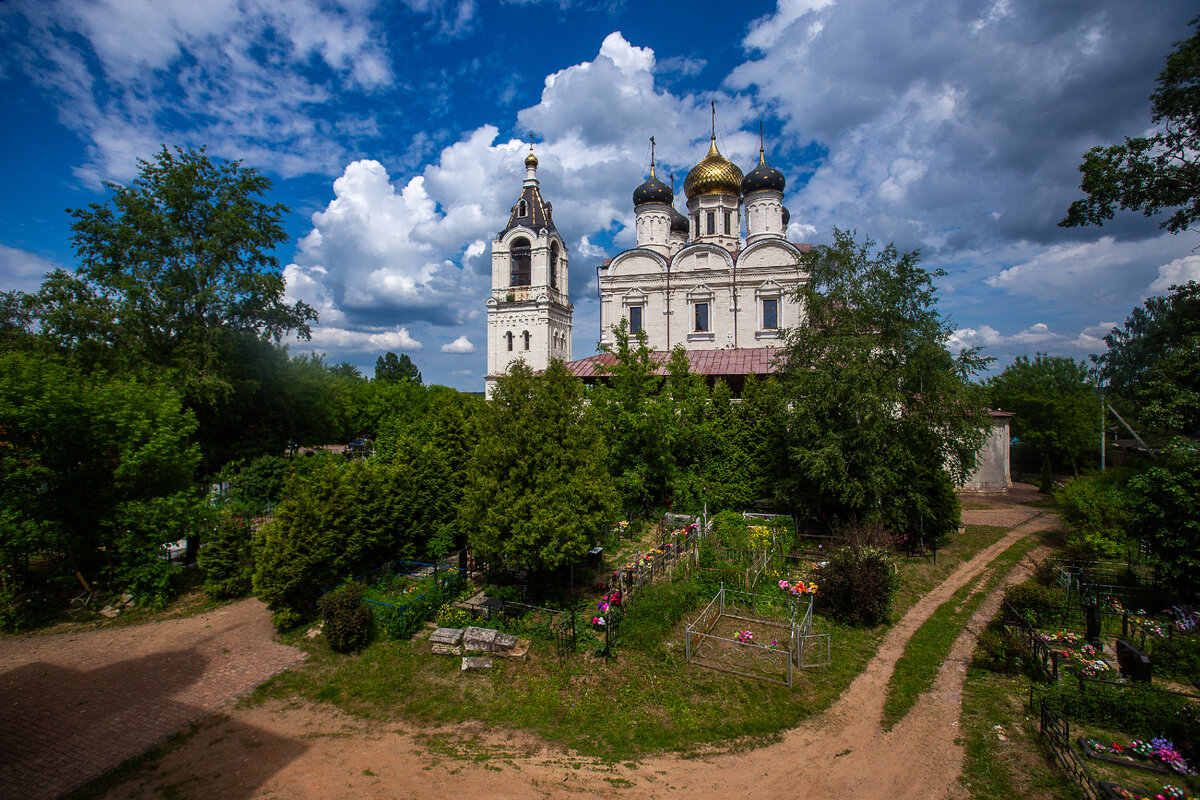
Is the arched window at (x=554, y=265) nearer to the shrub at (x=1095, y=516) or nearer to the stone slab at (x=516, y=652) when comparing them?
the stone slab at (x=516, y=652)


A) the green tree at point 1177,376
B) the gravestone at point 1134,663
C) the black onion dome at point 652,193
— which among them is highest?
the black onion dome at point 652,193

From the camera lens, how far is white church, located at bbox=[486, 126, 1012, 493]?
2855 centimetres

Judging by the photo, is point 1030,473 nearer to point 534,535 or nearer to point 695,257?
point 695,257

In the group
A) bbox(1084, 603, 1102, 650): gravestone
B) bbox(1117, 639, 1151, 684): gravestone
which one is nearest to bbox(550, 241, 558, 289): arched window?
bbox(1084, 603, 1102, 650): gravestone

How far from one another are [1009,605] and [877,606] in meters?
2.84

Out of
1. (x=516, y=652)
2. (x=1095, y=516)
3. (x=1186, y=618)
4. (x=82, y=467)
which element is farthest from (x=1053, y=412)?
(x=82, y=467)

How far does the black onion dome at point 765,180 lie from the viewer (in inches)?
1214

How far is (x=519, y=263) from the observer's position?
3556 centimetres

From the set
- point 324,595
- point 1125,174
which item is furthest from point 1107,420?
point 324,595

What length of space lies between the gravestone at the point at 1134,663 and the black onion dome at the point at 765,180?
27012 millimetres

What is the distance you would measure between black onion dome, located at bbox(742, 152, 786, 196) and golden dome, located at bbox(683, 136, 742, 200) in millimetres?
833

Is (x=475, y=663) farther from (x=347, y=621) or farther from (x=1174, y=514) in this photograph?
(x=1174, y=514)

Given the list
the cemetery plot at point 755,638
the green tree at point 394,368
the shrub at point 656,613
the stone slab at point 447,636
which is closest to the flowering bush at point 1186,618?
the cemetery plot at point 755,638

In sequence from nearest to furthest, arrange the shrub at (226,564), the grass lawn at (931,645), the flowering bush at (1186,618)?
the grass lawn at (931,645)
the flowering bush at (1186,618)
the shrub at (226,564)
